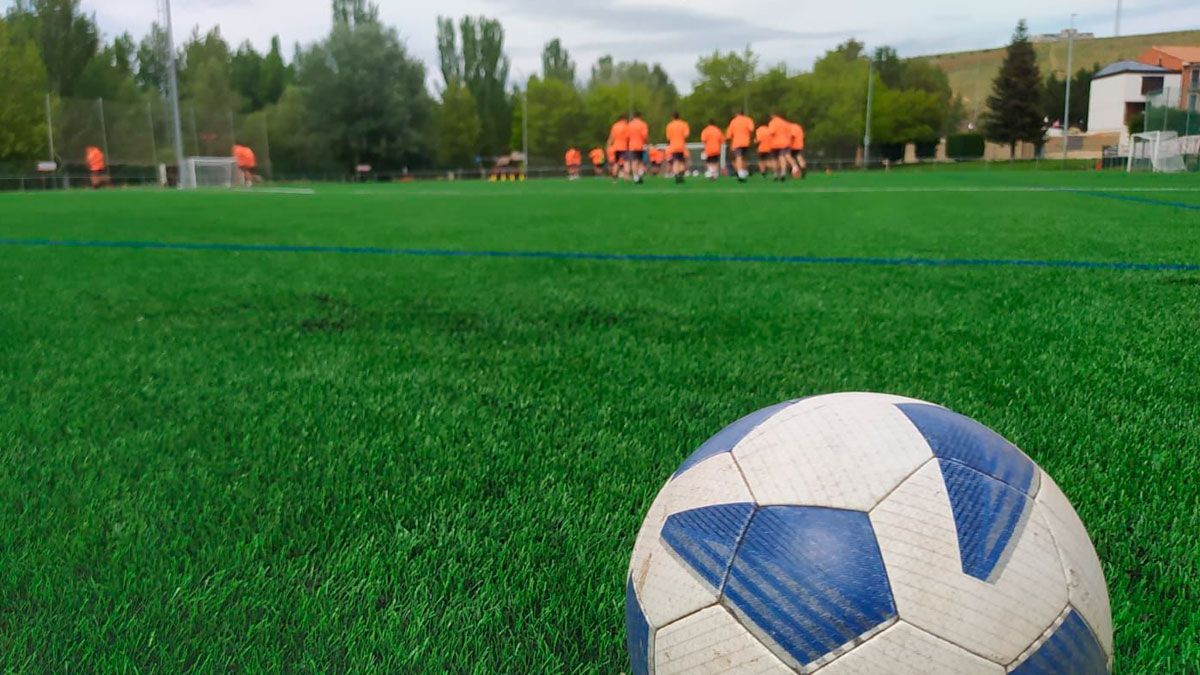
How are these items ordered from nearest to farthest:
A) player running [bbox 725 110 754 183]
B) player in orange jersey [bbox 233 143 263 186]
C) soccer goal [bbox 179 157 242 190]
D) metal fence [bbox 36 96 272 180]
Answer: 1. player running [bbox 725 110 754 183]
2. soccer goal [bbox 179 157 242 190]
3. metal fence [bbox 36 96 272 180]
4. player in orange jersey [bbox 233 143 263 186]

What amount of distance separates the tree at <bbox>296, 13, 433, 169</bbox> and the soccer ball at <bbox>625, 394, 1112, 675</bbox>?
55557 millimetres

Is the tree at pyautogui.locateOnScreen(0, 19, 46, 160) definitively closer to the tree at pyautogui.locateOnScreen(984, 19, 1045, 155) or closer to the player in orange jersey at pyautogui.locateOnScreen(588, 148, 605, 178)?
the player in orange jersey at pyautogui.locateOnScreen(588, 148, 605, 178)

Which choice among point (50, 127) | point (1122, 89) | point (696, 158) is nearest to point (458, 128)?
point (696, 158)

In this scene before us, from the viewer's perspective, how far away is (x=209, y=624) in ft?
5.75

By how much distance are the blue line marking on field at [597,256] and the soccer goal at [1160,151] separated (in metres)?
22.8

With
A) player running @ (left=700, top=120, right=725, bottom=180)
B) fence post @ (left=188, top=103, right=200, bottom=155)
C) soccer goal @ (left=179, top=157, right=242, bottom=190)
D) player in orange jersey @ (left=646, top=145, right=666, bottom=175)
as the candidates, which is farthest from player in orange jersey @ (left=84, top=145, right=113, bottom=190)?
player in orange jersey @ (left=646, top=145, right=666, bottom=175)

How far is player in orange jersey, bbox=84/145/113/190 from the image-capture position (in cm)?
3512

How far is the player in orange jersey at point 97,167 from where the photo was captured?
115ft

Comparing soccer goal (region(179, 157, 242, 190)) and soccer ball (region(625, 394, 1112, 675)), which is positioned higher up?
soccer goal (region(179, 157, 242, 190))

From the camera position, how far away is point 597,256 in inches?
286

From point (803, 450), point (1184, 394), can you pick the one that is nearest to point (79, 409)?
point (803, 450)

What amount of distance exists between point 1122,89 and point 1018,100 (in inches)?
753

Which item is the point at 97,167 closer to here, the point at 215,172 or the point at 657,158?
the point at 215,172

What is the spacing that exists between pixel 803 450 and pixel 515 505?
1.02m
